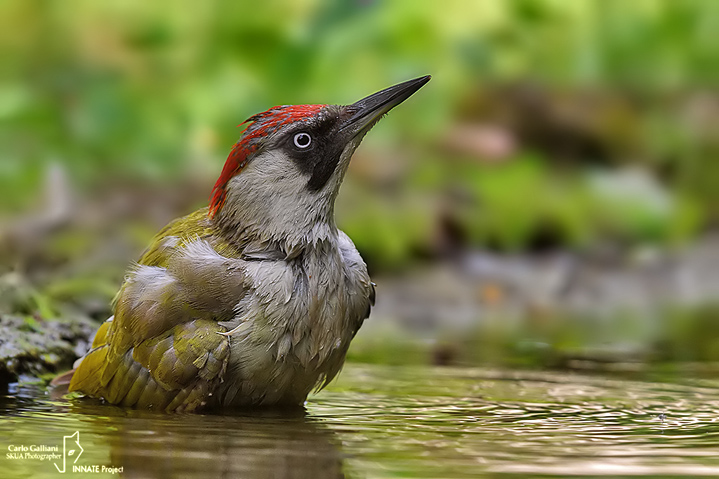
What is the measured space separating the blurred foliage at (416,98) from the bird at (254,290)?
14.2 ft

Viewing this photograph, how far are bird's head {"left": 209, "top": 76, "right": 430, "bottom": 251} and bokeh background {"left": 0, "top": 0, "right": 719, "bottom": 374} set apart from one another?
282cm

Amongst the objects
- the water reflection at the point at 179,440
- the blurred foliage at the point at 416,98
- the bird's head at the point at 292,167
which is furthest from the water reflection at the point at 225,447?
the blurred foliage at the point at 416,98

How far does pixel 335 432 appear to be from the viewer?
3.83 m

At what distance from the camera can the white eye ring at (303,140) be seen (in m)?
4.57

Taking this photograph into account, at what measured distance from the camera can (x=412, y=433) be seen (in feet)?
12.4

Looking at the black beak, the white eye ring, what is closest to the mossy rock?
the white eye ring

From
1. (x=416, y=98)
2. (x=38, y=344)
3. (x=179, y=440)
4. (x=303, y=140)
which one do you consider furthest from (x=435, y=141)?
(x=179, y=440)

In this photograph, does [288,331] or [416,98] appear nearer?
[288,331]

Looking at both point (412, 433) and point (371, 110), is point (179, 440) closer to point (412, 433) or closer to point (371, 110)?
point (412, 433)

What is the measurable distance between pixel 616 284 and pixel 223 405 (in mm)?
5898

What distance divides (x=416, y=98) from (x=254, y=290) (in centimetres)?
735

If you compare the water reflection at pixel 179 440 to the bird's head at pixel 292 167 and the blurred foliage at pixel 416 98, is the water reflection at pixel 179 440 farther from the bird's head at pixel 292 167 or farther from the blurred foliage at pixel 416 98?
the blurred foliage at pixel 416 98

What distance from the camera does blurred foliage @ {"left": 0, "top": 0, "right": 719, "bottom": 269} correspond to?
10016mm

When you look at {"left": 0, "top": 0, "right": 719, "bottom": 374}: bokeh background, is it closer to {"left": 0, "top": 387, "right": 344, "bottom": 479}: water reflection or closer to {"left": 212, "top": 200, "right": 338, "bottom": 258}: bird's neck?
{"left": 212, "top": 200, "right": 338, "bottom": 258}: bird's neck
